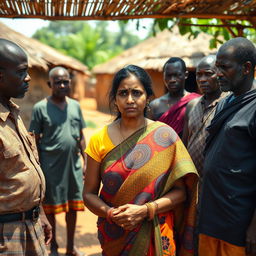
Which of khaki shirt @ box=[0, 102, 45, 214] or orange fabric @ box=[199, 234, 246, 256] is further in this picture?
orange fabric @ box=[199, 234, 246, 256]

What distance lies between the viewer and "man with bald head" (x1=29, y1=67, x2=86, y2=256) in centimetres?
444

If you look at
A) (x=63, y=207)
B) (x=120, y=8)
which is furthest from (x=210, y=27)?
(x=63, y=207)

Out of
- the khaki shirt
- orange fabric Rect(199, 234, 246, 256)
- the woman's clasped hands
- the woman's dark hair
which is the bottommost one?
orange fabric Rect(199, 234, 246, 256)

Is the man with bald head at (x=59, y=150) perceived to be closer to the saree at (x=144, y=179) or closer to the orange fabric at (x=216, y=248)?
the saree at (x=144, y=179)

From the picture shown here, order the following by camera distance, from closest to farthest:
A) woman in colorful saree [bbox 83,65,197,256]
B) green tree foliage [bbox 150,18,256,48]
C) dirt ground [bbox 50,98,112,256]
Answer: woman in colorful saree [bbox 83,65,197,256], green tree foliage [bbox 150,18,256,48], dirt ground [bbox 50,98,112,256]

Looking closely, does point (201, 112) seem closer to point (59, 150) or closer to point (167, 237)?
point (167, 237)

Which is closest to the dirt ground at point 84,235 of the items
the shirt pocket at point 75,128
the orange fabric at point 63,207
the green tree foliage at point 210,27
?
the shirt pocket at point 75,128

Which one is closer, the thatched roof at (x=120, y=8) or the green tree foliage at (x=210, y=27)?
the thatched roof at (x=120, y=8)

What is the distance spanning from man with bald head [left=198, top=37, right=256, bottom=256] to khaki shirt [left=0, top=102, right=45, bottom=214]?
1092 millimetres

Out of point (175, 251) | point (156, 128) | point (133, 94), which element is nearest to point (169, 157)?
point (156, 128)

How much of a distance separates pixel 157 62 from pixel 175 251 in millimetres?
9780

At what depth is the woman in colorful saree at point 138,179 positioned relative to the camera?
2.28m

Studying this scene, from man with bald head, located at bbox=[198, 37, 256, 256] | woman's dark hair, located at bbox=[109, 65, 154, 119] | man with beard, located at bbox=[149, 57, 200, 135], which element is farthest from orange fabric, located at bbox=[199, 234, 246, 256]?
man with beard, located at bbox=[149, 57, 200, 135]

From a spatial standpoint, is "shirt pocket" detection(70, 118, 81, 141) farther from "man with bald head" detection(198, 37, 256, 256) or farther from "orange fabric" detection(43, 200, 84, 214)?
"man with bald head" detection(198, 37, 256, 256)
